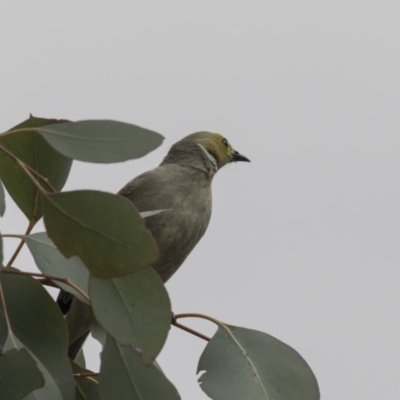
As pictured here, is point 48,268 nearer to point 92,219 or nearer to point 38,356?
point 38,356

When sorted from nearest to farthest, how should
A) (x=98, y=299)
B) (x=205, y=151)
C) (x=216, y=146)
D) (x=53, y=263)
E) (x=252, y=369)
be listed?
(x=98, y=299)
(x=53, y=263)
(x=252, y=369)
(x=205, y=151)
(x=216, y=146)

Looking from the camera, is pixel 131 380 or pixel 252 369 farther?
pixel 252 369

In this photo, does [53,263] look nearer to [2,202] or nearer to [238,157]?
[2,202]

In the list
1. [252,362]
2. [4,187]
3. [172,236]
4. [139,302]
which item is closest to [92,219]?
[139,302]

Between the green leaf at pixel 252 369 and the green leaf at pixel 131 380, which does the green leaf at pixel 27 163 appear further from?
the green leaf at pixel 252 369

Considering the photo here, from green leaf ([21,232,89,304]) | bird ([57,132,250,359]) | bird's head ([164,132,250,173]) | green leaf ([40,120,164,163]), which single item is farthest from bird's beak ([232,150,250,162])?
green leaf ([40,120,164,163])

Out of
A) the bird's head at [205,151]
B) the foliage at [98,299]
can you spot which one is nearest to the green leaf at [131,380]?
the foliage at [98,299]

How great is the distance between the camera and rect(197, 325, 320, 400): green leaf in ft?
8.63

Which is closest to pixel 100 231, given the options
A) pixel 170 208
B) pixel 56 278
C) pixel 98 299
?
pixel 98 299

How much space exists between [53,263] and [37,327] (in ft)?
0.56

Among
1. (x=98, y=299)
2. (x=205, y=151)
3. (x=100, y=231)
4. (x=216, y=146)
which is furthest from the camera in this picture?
(x=216, y=146)

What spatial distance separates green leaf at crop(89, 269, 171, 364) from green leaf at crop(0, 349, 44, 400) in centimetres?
18

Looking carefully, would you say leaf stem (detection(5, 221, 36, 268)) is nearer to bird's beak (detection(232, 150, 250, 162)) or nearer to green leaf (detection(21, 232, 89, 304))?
green leaf (detection(21, 232, 89, 304))

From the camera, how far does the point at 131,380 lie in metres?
2.46
